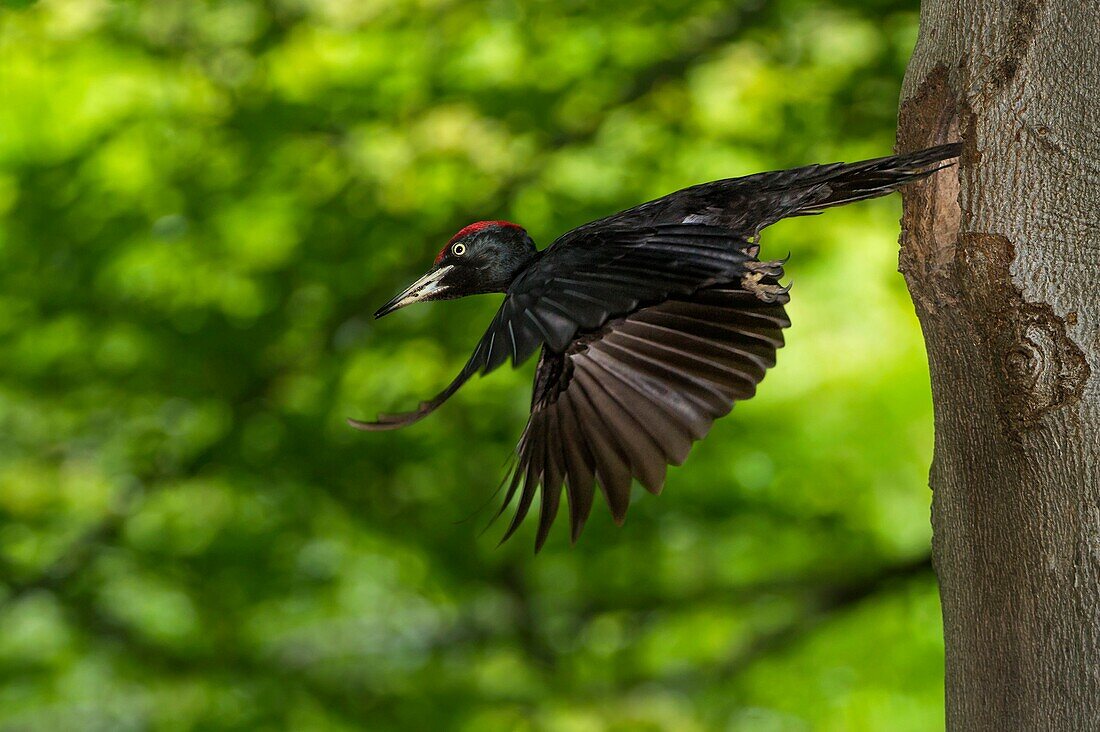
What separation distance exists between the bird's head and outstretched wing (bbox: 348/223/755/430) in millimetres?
444

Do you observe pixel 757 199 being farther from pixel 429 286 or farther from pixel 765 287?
pixel 429 286

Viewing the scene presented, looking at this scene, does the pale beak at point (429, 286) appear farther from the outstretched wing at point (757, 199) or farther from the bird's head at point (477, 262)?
the outstretched wing at point (757, 199)

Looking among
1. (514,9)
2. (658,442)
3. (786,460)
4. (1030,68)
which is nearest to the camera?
(1030,68)

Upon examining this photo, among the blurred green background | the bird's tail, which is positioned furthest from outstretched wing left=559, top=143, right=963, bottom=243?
the blurred green background

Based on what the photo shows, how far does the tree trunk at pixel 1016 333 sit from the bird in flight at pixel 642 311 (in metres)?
0.10

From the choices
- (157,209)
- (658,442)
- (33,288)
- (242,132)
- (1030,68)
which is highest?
(242,132)

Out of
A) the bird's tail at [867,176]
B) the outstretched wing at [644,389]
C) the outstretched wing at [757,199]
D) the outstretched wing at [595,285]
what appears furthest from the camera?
the outstretched wing at [644,389]

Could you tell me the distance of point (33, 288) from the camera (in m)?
4.27

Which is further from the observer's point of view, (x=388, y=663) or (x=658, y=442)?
(x=388, y=663)

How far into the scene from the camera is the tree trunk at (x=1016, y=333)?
145 centimetres

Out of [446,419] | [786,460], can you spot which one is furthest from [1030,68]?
[446,419]

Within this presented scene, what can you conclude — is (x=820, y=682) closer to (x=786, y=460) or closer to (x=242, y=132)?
(x=786, y=460)

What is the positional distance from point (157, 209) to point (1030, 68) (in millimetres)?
3571

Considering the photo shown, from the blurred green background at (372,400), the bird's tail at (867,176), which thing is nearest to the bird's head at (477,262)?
the bird's tail at (867,176)
